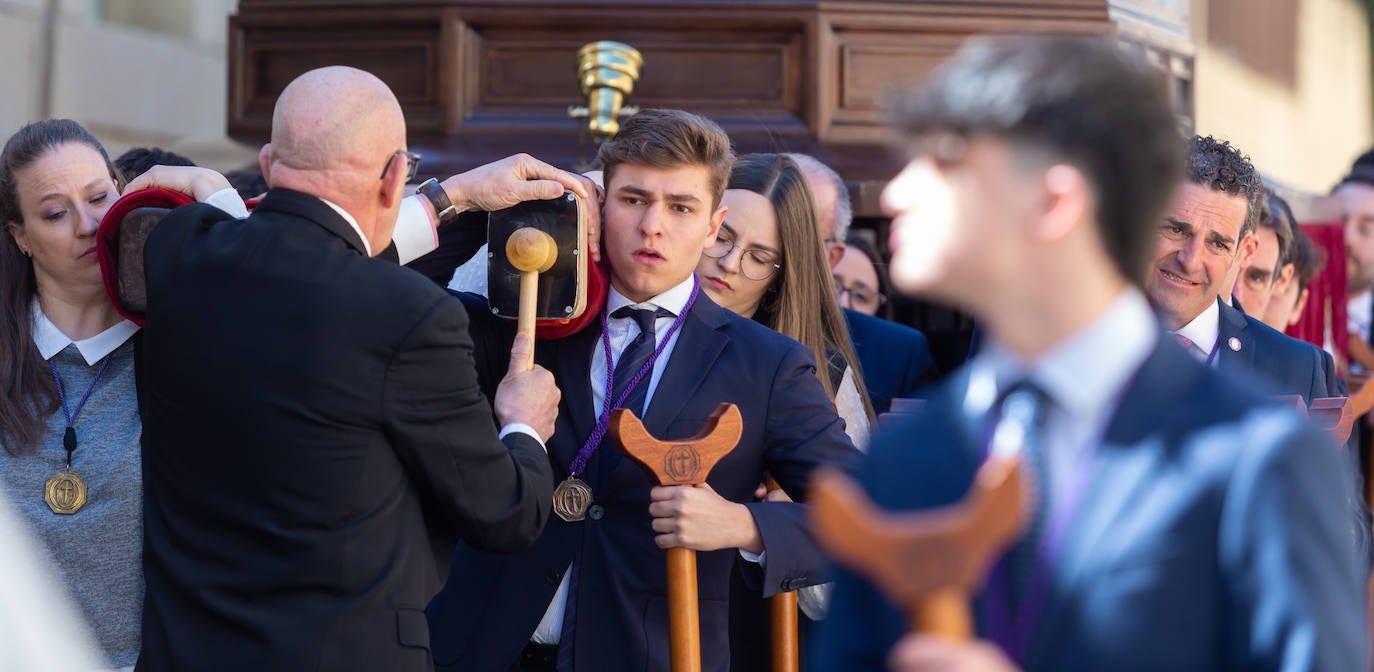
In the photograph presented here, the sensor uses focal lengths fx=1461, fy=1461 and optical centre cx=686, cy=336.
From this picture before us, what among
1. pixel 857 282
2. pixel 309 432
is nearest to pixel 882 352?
pixel 857 282

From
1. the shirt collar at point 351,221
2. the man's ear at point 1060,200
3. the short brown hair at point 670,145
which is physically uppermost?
the short brown hair at point 670,145

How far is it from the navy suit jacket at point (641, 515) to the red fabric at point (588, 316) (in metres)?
0.07

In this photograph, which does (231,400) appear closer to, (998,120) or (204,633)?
(204,633)

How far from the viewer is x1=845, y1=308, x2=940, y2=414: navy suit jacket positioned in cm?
411

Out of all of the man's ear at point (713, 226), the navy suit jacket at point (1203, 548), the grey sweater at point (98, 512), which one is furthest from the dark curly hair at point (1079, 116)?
the grey sweater at point (98, 512)

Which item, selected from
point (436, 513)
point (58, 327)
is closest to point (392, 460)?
point (436, 513)

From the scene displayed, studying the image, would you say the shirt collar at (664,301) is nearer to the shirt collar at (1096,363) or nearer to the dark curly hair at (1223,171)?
the dark curly hair at (1223,171)

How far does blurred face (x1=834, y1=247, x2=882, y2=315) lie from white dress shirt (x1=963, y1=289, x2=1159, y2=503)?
10.8 feet

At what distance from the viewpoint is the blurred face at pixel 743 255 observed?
11.5 ft

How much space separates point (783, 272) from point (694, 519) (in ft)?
3.74

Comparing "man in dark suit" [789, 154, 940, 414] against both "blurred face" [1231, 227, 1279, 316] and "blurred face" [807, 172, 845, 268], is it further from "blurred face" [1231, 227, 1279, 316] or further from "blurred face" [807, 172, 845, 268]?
"blurred face" [1231, 227, 1279, 316]

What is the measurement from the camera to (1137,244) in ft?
4.56

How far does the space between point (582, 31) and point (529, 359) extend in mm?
3183

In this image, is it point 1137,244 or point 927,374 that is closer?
point 1137,244
